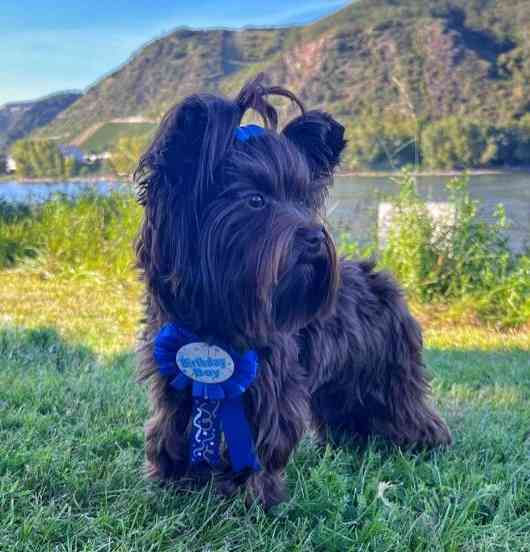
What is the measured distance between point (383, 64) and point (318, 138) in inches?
314

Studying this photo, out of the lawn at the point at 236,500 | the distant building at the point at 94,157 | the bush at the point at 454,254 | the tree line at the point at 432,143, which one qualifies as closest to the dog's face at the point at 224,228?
the lawn at the point at 236,500

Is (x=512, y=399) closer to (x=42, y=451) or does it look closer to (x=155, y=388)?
(x=155, y=388)

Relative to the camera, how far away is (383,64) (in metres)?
9.83

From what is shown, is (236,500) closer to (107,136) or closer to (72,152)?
(107,136)

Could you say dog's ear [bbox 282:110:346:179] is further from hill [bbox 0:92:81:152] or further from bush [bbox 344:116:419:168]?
hill [bbox 0:92:81:152]

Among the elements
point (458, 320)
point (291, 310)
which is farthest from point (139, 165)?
point (458, 320)

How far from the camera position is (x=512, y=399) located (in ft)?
13.5

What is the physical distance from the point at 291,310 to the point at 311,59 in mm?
9182

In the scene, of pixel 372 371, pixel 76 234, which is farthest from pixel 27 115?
pixel 372 371

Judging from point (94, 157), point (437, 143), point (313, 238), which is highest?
point (313, 238)

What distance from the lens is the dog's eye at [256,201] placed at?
2.13m

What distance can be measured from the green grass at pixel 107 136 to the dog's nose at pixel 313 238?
794cm

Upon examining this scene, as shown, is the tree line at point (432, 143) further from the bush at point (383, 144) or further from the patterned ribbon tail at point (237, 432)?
the patterned ribbon tail at point (237, 432)

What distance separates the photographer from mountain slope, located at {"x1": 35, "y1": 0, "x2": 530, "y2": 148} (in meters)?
9.02
